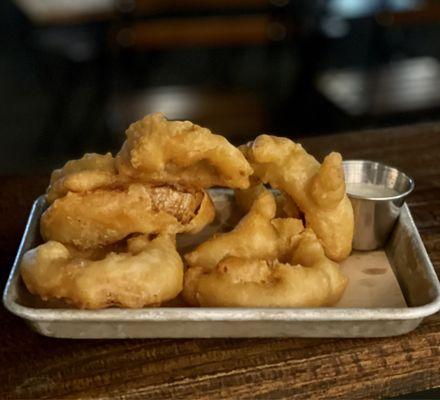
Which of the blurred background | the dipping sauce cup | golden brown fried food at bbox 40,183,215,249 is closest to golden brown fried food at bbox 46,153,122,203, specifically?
golden brown fried food at bbox 40,183,215,249

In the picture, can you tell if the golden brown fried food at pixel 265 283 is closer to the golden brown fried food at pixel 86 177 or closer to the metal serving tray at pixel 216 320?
the metal serving tray at pixel 216 320

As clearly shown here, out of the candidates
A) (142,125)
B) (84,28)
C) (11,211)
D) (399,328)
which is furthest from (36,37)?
(399,328)

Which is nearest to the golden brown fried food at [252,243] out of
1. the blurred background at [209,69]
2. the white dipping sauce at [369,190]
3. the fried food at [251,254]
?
the fried food at [251,254]

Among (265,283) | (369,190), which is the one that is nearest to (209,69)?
(369,190)

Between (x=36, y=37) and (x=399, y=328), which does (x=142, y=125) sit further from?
(x=36, y=37)

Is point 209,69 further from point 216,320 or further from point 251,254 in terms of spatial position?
point 216,320

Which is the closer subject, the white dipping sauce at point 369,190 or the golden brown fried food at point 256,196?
the golden brown fried food at point 256,196

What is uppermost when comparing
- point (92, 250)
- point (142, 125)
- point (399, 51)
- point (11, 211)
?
point (142, 125)
